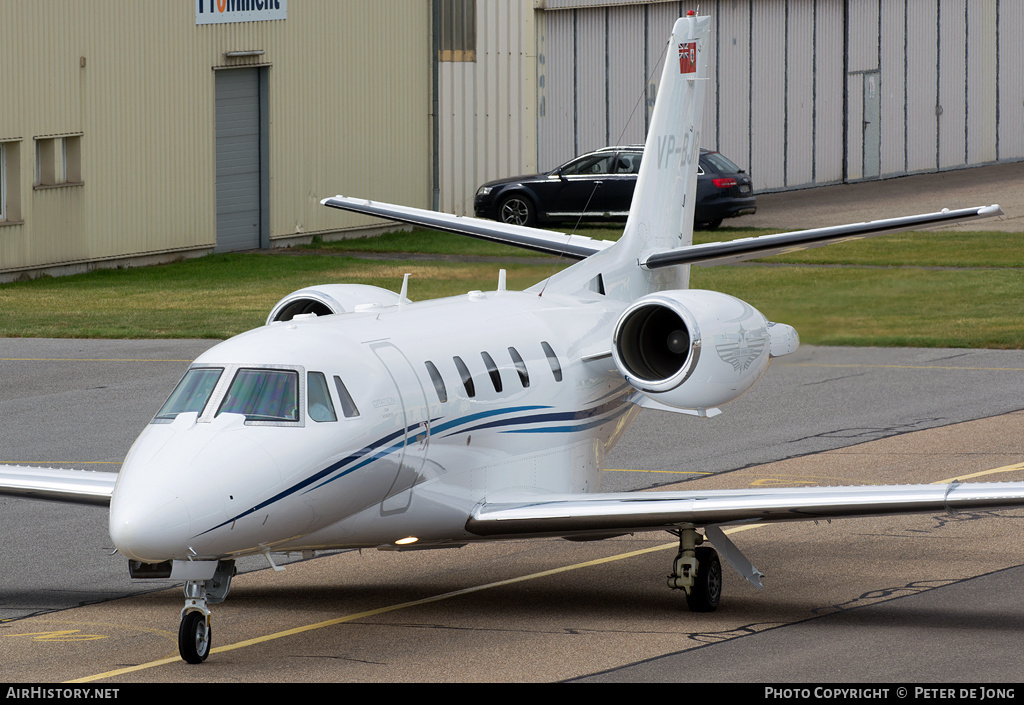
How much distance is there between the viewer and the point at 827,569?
17719mm

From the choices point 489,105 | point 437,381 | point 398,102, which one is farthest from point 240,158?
point 437,381

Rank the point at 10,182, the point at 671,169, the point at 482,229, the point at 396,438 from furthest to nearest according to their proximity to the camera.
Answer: the point at 10,182 → the point at 671,169 → the point at 482,229 → the point at 396,438

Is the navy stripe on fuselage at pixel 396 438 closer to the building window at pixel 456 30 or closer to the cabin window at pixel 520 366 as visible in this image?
the cabin window at pixel 520 366

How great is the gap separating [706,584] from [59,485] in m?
6.37

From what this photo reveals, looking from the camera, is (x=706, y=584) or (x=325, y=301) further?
(x=325, y=301)

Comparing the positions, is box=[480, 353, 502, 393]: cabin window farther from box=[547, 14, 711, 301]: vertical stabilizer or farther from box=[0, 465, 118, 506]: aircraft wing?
box=[547, 14, 711, 301]: vertical stabilizer

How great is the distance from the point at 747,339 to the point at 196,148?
31.6 m

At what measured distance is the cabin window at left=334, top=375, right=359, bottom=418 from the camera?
1414 centimetres

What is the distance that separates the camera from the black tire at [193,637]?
44.3 ft

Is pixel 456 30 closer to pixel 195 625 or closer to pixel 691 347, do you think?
pixel 691 347

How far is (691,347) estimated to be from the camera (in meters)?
16.1

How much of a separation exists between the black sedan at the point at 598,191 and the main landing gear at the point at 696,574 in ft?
113

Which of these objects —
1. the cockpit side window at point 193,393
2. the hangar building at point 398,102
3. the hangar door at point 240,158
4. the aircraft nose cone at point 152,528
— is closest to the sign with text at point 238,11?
the hangar building at point 398,102

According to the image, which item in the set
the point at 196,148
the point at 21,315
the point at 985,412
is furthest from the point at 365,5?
the point at 985,412
